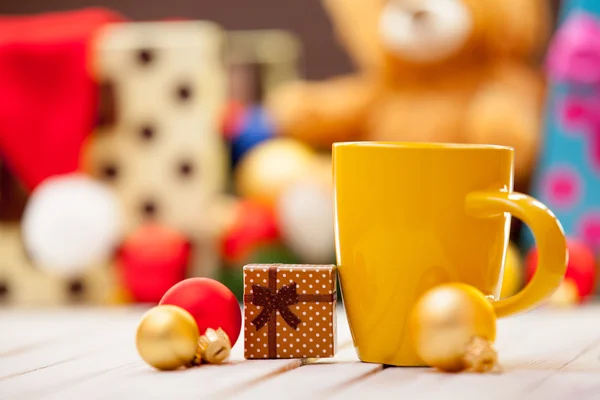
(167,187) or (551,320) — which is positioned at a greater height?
(167,187)

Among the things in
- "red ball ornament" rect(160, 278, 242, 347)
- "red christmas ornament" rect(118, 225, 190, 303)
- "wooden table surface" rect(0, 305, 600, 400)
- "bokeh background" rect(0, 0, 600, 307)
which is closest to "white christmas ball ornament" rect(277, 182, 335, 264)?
"bokeh background" rect(0, 0, 600, 307)

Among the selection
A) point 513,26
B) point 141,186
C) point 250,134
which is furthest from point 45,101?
point 513,26

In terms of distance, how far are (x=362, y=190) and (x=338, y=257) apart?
5 centimetres

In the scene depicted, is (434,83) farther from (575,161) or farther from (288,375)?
(288,375)

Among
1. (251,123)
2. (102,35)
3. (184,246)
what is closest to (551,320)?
(184,246)

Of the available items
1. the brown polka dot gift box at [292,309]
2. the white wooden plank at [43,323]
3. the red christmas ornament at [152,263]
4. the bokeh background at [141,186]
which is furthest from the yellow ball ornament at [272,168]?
the brown polka dot gift box at [292,309]

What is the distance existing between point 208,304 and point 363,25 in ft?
2.43

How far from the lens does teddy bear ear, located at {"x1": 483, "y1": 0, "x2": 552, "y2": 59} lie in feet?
3.78

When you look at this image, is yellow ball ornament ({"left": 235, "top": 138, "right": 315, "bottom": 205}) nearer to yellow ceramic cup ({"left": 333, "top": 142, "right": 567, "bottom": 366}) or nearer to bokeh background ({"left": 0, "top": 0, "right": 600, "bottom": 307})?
bokeh background ({"left": 0, "top": 0, "right": 600, "bottom": 307})

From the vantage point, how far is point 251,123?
1277 mm

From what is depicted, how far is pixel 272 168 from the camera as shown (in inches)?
46.1

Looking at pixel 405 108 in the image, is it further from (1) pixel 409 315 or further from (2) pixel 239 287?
(1) pixel 409 315

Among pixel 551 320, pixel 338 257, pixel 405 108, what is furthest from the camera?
pixel 405 108

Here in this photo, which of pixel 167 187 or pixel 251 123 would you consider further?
pixel 251 123
